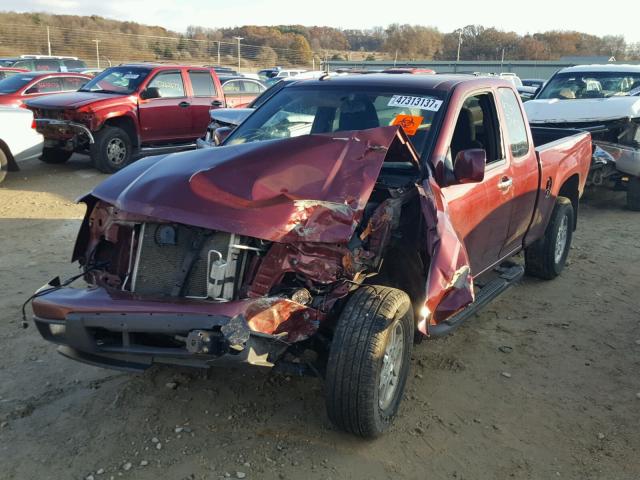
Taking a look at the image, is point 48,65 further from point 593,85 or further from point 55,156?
point 593,85

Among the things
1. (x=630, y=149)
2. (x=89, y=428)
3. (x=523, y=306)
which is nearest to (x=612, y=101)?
(x=630, y=149)

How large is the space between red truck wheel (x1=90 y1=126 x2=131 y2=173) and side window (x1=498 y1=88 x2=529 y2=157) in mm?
7664

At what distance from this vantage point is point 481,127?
4570mm

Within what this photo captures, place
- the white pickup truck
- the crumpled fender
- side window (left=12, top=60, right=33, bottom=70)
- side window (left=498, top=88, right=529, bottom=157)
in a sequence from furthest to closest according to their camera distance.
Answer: side window (left=12, top=60, right=33, bottom=70), the white pickup truck, side window (left=498, top=88, right=529, bottom=157), the crumpled fender

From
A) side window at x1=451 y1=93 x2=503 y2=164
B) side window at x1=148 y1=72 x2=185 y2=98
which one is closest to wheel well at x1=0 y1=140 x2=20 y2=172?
side window at x1=148 y1=72 x2=185 y2=98

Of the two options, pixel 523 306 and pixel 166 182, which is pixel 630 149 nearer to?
pixel 523 306

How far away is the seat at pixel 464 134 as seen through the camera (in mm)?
4230

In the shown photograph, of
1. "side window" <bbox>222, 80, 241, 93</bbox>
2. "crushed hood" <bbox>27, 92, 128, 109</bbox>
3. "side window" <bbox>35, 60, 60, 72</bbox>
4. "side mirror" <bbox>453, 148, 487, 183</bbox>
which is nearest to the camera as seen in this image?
"side mirror" <bbox>453, 148, 487, 183</bbox>

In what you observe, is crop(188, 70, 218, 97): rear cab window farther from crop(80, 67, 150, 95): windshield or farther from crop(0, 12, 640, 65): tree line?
crop(0, 12, 640, 65): tree line

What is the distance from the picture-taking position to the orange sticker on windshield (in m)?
4.00

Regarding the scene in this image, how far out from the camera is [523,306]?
210 inches

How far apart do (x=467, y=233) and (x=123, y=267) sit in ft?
7.32

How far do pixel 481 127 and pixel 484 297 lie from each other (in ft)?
4.31

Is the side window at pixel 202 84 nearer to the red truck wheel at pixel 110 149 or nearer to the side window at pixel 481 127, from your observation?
the red truck wheel at pixel 110 149
